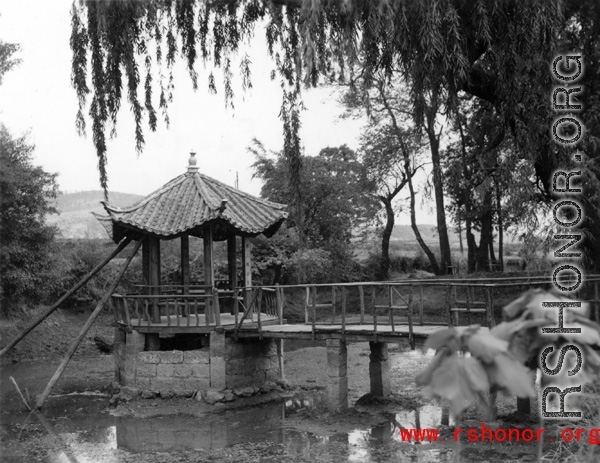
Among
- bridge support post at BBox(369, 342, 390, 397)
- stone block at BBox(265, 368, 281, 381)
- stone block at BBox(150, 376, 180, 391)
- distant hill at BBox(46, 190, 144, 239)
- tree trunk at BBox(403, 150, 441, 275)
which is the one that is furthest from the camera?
distant hill at BBox(46, 190, 144, 239)

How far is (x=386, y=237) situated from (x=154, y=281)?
49.9 ft

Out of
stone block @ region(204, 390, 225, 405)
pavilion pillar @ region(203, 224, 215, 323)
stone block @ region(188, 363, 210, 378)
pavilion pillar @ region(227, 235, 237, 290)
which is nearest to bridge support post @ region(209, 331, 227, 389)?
stone block @ region(188, 363, 210, 378)

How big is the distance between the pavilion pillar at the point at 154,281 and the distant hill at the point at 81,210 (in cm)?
2835

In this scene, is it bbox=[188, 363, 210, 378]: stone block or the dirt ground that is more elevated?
bbox=[188, 363, 210, 378]: stone block

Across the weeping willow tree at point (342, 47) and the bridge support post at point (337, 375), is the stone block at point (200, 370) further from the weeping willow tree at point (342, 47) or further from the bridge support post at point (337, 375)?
the weeping willow tree at point (342, 47)

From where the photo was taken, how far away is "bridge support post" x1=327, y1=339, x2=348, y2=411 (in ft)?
37.2

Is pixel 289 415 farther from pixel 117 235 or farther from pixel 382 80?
pixel 382 80

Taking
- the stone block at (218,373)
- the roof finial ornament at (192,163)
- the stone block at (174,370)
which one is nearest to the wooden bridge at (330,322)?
the stone block at (218,373)

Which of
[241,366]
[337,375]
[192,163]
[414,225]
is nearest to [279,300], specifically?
[241,366]

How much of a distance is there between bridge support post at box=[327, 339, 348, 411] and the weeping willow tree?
459 centimetres

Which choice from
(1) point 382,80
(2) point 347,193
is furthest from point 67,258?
(1) point 382,80

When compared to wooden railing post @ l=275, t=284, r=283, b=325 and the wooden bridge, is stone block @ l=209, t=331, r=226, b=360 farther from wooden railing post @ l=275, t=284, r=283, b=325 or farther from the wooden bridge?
wooden railing post @ l=275, t=284, r=283, b=325

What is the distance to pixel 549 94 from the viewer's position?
271 inches

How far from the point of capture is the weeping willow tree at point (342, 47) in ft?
22.1
